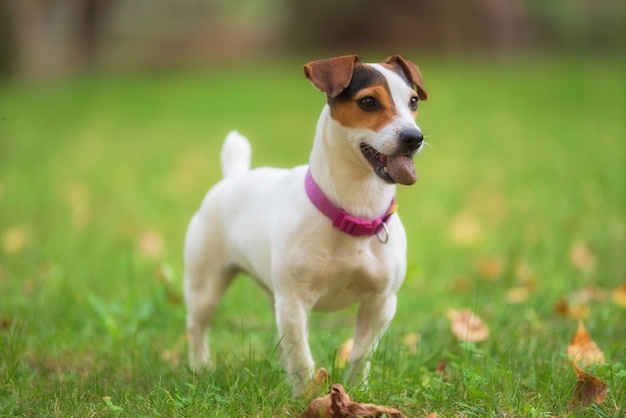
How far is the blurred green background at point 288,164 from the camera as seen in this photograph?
392cm

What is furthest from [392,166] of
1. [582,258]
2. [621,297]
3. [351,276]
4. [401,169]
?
[582,258]

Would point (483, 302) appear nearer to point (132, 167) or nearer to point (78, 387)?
point (78, 387)

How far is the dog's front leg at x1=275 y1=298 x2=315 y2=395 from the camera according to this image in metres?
3.46

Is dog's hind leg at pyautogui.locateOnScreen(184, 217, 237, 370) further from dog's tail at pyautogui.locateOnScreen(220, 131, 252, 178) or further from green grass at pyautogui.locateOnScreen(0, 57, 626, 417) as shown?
dog's tail at pyautogui.locateOnScreen(220, 131, 252, 178)

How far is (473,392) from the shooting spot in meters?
3.24

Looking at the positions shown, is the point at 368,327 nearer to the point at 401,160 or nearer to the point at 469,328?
the point at 469,328

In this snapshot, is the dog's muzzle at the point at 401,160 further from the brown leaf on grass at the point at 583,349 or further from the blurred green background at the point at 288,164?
the brown leaf on grass at the point at 583,349

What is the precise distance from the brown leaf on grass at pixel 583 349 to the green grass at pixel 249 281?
9 cm

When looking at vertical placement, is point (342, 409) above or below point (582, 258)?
above

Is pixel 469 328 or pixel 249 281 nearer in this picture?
pixel 469 328

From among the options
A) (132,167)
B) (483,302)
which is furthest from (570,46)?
(483,302)

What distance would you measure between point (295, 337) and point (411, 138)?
91 centimetres

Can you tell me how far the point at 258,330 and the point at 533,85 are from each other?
34.8 feet

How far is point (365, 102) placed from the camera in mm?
3293
